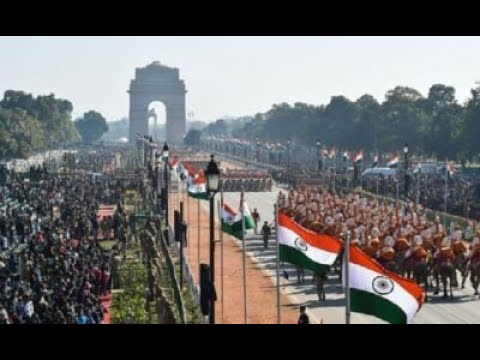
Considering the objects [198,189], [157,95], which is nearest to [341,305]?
[198,189]

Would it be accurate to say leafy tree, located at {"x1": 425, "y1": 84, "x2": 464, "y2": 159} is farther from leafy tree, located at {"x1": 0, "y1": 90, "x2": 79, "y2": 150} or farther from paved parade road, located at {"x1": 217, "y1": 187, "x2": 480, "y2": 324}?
leafy tree, located at {"x1": 0, "y1": 90, "x2": 79, "y2": 150}

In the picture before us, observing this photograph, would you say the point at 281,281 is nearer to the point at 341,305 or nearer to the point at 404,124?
the point at 341,305

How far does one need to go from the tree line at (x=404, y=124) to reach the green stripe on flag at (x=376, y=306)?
58.8m

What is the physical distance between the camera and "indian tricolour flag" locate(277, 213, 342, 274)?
615 inches

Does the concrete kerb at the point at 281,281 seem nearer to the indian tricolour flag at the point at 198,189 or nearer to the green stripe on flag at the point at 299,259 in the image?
the indian tricolour flag at the point at 198,189

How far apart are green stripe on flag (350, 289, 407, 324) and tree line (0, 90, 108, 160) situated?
81.8 m

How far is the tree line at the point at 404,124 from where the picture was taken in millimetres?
72744

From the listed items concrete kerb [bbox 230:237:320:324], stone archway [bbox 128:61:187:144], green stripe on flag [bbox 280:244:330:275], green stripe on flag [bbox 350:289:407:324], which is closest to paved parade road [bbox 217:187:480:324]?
concrete kerb [bbox 230:237:320:324]

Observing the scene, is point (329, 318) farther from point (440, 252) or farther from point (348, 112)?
point (348, 112)

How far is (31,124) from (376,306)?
3935 inches

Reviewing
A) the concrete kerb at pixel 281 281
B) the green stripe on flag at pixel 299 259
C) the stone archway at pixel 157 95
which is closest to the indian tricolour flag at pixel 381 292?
the green stripe on flag at pixel 299 259

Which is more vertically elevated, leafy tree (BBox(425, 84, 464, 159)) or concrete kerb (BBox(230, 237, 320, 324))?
leafy tree (BBox(425, 84, 464, 159))

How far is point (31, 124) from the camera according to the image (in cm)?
10769
